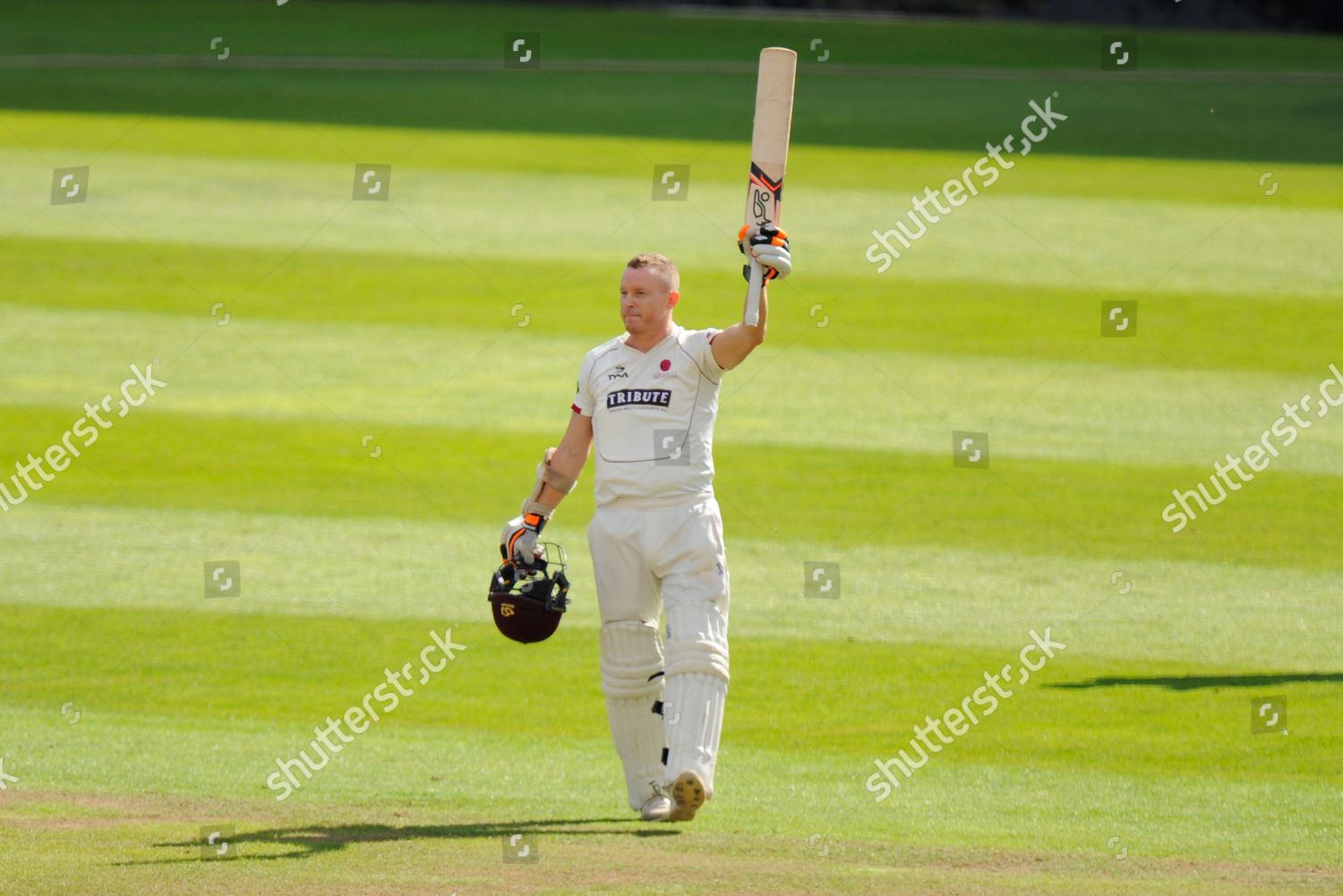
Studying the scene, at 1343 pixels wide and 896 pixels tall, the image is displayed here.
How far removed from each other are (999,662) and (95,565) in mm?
5591

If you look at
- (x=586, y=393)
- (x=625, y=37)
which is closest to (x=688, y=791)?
(x=586, y=393)

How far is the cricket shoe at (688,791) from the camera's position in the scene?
5.93 metres

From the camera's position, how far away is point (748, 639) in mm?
9164

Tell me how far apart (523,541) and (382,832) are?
1.35m

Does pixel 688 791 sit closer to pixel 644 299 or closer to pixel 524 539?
pixel 524 539

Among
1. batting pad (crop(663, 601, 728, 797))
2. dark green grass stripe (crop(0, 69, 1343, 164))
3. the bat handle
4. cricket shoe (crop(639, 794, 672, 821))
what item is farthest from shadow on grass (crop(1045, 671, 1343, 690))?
dark green grass stripe (crop(0, 69, 1343, 164))

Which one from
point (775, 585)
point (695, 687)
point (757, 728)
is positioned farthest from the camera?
point (775, 585)

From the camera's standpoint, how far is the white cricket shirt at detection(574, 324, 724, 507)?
6359 millimetres

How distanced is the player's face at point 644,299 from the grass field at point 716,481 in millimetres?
2118

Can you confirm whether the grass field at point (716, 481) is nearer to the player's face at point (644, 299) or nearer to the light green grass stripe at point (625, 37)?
the light green grass stripe at point (625, 37)

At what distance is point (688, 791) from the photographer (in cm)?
594

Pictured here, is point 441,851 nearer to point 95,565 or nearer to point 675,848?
point 675,848

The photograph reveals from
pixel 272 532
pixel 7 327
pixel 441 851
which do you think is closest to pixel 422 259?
pixel 7 327

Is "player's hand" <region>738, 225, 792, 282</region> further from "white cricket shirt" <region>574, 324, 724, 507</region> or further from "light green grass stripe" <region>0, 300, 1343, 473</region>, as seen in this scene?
"light green grass stripe" <region>0, 300, 1343, 473</region>
